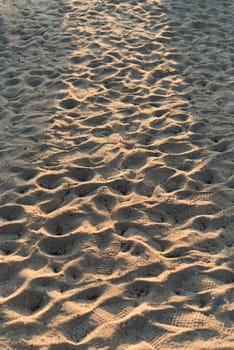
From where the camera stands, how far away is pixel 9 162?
5332mm

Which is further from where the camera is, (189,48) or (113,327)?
(189,48)

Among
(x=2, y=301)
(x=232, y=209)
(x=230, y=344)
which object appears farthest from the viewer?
(x=232, y=209)

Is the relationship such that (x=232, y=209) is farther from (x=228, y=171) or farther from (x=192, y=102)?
(x=192, y=102)

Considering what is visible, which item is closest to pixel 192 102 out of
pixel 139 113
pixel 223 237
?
pixel 139 113

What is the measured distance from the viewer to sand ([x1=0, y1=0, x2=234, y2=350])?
3.63m

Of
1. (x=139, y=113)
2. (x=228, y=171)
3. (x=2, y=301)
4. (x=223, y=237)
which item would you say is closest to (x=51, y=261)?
(x=2, y=301)

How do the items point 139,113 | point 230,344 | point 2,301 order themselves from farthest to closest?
point 139,113, point 2,301, point 230,344

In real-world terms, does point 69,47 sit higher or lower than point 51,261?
higher

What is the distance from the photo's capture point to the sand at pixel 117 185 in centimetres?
363

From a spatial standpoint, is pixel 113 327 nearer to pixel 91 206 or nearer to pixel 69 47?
pixel 91 206

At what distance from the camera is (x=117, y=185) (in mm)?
4992

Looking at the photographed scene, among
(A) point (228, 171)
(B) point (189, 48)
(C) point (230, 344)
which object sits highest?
(B) point (189, 48)

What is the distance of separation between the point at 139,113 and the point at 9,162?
197 centimetres

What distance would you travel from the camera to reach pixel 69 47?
799cm
